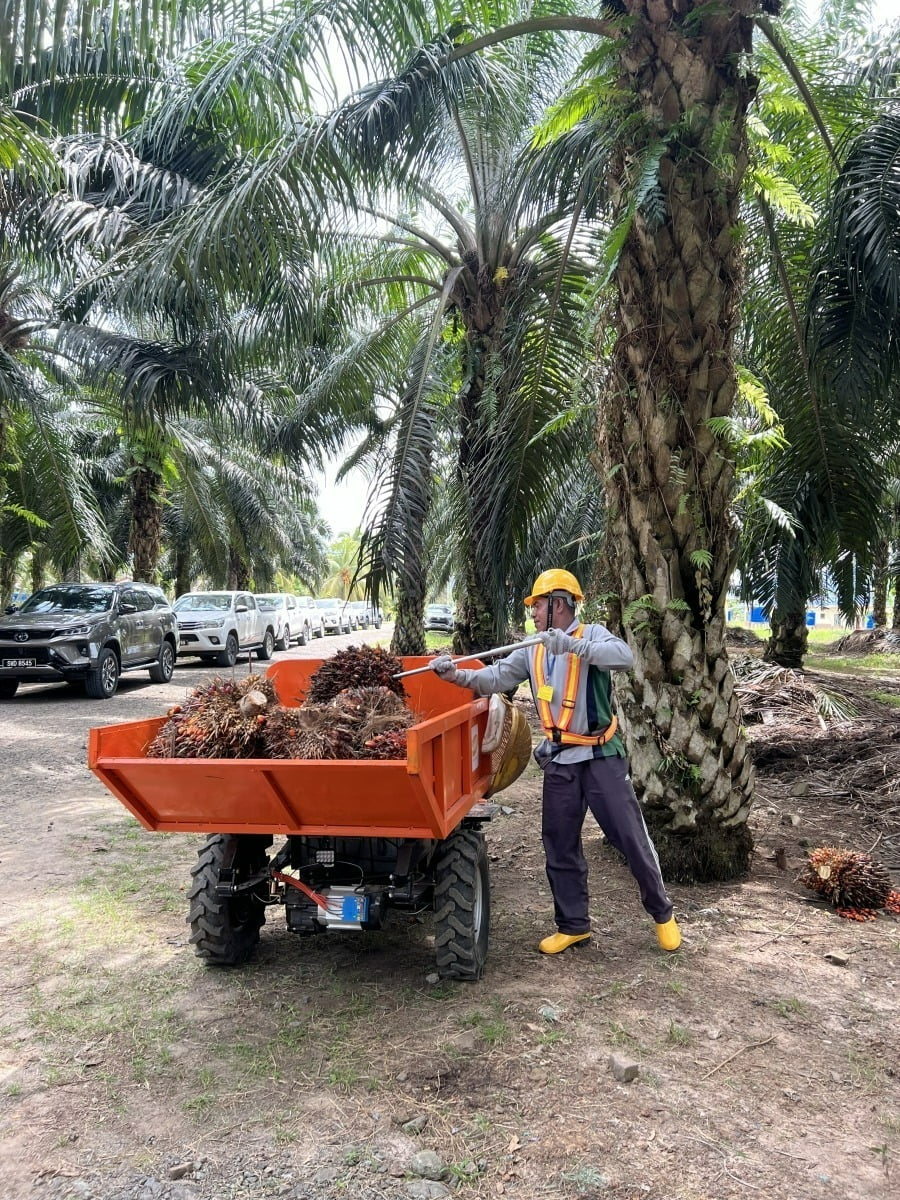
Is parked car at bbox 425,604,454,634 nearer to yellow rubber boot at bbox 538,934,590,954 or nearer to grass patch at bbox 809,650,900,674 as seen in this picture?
grass patch at bbox 809,650,900,674

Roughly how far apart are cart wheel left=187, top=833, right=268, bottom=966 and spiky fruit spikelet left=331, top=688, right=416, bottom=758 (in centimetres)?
88

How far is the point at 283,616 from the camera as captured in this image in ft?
85.7

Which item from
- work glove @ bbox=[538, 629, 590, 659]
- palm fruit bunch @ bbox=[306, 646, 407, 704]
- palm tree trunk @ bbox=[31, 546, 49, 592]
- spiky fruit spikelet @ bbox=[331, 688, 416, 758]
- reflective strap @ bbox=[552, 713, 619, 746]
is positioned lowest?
reflective strap @ bbox=[552, 713, 619, 746]

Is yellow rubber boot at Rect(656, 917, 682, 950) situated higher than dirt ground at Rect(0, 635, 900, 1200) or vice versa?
yellow rubber boot at Rect(656, 917, 682, 950)

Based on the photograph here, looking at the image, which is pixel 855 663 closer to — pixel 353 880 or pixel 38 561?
pixel 353 880

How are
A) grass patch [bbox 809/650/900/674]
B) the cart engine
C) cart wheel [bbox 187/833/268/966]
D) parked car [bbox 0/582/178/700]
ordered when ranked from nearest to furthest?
the cart engine
cart wheel [bbox 187/833/268/966]
parked car [bbox 0/582/178/700]
grass patch [bbox 809/650/900/674]

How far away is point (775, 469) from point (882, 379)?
1.30 m

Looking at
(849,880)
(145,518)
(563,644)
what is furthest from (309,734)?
(145,518)

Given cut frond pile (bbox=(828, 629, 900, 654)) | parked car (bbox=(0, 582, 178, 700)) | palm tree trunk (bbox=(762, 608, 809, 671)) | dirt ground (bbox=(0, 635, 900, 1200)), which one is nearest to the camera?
dirt ground (bbox=(0, 635, 900, 1200))

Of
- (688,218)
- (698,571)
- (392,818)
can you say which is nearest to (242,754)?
(392,818)

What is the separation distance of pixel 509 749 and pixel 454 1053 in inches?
79.0

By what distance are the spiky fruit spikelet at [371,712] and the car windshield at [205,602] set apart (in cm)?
1760

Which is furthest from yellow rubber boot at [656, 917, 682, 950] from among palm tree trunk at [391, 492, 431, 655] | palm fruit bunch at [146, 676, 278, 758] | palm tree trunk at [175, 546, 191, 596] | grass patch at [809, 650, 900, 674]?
palm tree trunk at [175, 546, 191, 596]

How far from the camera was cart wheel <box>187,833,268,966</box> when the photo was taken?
4.46 m
